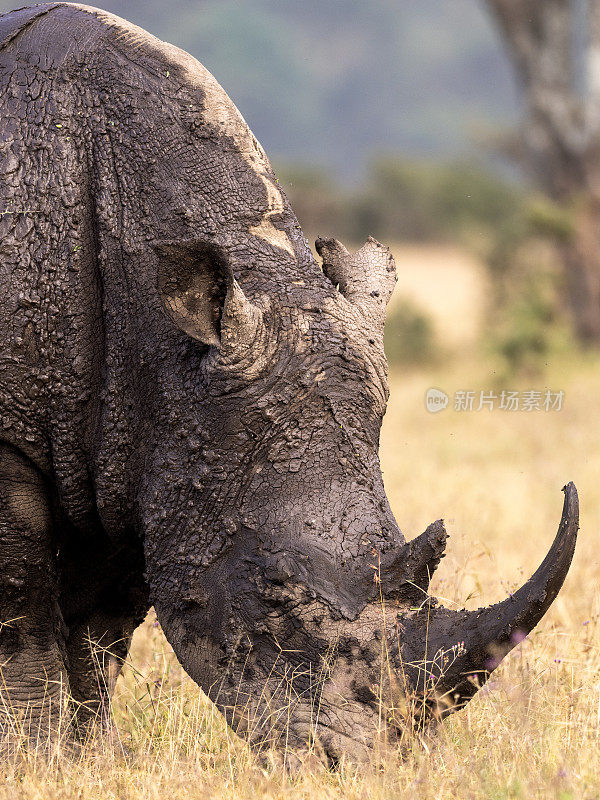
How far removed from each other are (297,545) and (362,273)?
3.90 feet

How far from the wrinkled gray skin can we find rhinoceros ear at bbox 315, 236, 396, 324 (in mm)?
10

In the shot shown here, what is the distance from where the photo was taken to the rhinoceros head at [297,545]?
347cm

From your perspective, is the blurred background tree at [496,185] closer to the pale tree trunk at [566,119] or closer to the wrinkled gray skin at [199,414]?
the pale tree trunk at [566,119]

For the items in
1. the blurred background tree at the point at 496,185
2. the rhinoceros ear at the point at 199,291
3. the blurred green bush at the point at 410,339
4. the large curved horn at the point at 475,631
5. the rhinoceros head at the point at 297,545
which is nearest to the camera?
the large curved horn at the point at 475,631

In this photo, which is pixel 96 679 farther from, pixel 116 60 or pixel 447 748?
pixel 116 60

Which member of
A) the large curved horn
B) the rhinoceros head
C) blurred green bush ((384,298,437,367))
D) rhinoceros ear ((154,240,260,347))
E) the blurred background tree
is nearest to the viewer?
the large curved horn

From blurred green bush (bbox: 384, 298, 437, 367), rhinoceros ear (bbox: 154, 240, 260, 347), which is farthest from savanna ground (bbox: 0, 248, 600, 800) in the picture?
blurred green bush (bbox: 384, 298, 437, 367)

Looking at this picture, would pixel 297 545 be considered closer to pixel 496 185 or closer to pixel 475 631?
pixel 475 631

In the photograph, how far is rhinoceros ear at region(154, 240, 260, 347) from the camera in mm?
3725

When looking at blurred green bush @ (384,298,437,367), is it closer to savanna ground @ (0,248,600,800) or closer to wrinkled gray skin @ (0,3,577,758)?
savanna ground @ (0,248,600,800)

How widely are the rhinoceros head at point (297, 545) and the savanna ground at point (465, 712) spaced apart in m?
0.21

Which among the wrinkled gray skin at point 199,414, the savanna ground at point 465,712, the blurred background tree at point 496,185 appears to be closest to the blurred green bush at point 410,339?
the blurred background tree at point 496,185

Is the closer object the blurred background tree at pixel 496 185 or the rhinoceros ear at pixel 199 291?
the rhinoceros ear at pixel 199 291

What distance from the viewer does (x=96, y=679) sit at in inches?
200
